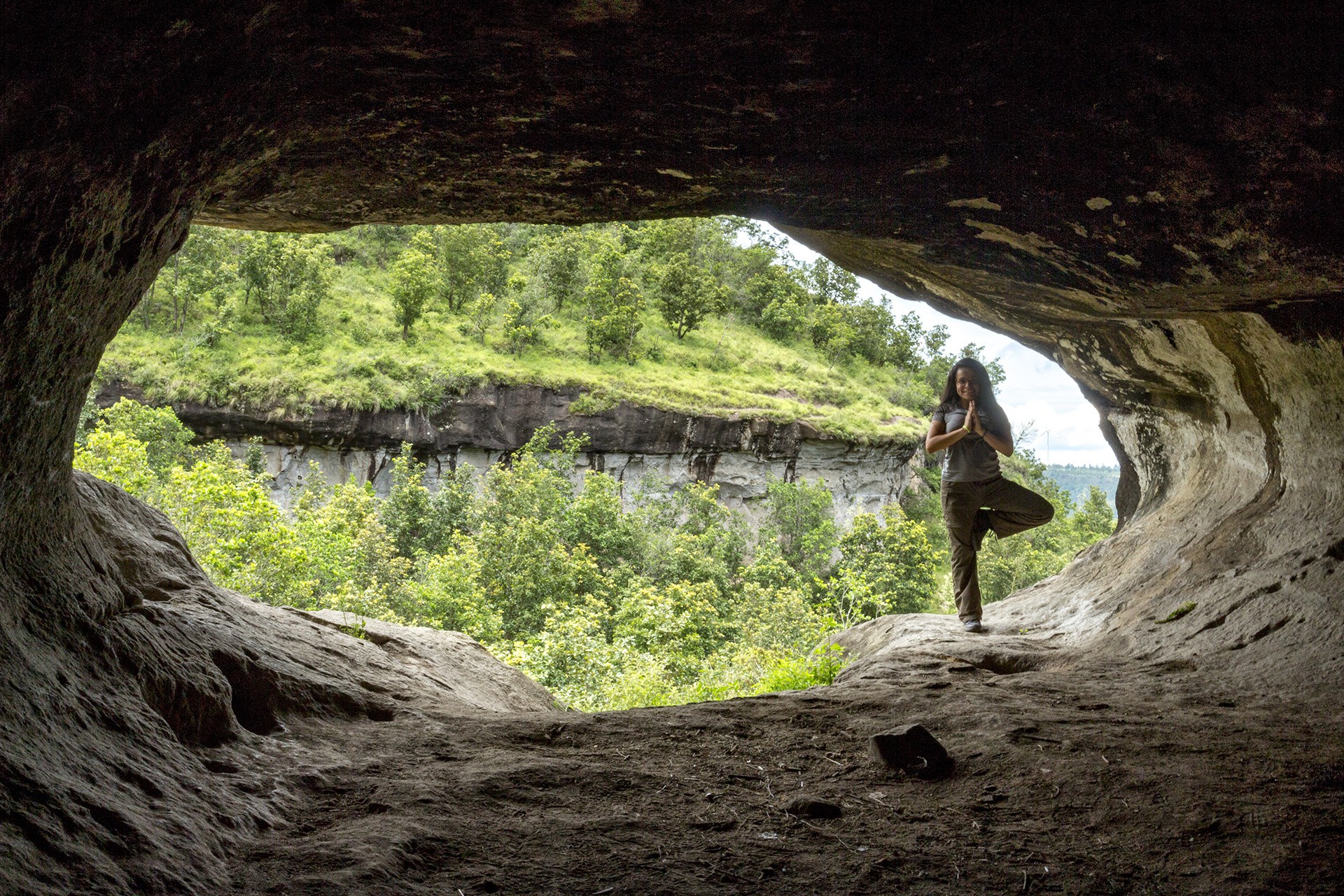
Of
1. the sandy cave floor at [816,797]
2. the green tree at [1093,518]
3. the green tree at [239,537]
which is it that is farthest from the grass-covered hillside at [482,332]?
the sandy cave floor at [816,797]

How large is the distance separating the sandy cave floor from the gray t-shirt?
8.64ft

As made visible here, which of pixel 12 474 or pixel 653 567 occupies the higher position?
pixel 12 474

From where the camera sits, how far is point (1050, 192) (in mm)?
3996

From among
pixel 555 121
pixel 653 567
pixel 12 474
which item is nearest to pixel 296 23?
pixel 555 121

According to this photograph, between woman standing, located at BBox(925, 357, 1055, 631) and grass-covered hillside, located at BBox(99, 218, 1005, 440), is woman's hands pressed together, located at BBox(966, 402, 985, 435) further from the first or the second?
grass-covered hillside, located at BBox(99, 218, 1005, 440)

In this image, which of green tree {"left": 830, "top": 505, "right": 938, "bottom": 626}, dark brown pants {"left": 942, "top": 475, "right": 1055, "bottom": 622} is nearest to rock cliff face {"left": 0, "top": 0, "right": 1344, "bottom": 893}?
dark brown pants {"left": 942, "top": 475, "right": 1055, "bottom": 622}

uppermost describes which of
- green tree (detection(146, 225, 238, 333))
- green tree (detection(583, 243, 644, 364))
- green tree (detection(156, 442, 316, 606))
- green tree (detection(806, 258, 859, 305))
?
green tree (detection(806, 258, 859, 305))

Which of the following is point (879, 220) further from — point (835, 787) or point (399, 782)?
point (399, 782)

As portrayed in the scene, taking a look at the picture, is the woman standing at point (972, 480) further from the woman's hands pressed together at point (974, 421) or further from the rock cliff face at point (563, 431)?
the rock cliff face at point (563, 431)

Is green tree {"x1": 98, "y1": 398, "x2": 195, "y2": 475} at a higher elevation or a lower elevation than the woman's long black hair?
lower

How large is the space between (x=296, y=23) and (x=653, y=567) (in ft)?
90.0

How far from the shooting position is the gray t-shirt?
6434 mm

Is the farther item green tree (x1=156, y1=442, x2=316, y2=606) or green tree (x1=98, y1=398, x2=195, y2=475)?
green tree (x1=98, y1=398, x2=195, y2=475)

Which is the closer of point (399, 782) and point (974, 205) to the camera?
point (399, 782)
